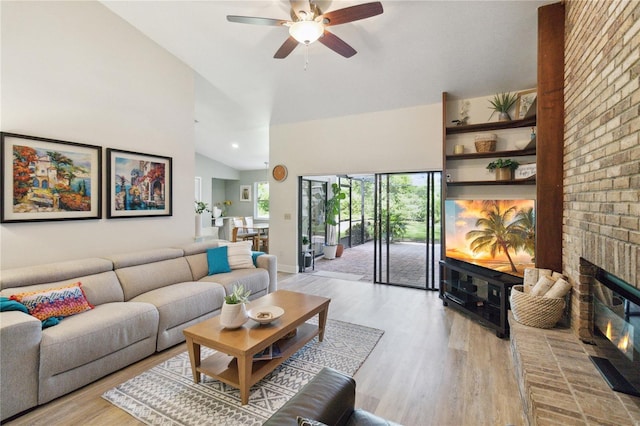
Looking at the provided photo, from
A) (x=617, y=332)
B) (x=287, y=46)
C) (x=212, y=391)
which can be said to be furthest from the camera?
(x=287, y=46)

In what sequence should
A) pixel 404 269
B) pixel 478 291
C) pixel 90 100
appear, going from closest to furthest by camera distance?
1. pixel 90 100
2. pixel 478 291
3. pixel 404 269

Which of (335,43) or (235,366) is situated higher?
(335,43)

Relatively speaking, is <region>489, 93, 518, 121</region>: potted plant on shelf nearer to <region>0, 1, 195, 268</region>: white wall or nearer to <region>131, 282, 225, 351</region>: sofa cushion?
<region>131, 282, 225, 351</region>: sofa cushion

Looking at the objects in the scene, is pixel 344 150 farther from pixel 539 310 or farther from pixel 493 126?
pixel 539 310

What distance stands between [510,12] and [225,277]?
4117 millimetres

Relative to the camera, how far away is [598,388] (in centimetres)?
156

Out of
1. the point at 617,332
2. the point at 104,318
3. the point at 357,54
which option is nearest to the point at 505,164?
the point at 357,54

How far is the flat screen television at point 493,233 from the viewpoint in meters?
3.30

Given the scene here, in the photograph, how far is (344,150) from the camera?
5.29 m

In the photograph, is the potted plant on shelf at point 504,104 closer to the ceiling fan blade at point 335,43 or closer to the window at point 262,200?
the ceiling fan blade at point 335,43

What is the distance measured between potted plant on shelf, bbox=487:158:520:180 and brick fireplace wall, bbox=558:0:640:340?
4.58 feet

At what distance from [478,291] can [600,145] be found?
2.17m

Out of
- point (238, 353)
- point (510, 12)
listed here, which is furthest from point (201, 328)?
point (510, 12)

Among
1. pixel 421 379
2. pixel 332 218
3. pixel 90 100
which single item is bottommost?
pixel 421 379
